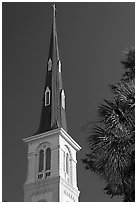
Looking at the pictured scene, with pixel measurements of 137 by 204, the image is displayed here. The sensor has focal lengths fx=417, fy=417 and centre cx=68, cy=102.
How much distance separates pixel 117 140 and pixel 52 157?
36177mm

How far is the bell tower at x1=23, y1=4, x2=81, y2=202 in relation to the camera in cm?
4356

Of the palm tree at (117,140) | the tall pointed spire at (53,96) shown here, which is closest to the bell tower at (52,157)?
the tall pointed spire at (53,96)

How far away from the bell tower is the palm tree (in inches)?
1238

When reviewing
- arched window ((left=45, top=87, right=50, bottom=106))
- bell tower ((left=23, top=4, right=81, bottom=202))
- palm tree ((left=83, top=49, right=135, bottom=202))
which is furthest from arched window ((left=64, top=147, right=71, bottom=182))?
palm tree ((left=83, top=49, right=135, bottom=202))

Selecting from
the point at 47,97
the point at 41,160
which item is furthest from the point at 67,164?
the point at 47,97

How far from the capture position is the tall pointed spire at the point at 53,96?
50.6 metres

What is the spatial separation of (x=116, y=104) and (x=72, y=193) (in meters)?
35.9

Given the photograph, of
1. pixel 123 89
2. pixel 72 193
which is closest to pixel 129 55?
pixel 123 89

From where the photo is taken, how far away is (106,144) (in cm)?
1005

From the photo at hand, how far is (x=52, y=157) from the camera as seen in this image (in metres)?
45.7

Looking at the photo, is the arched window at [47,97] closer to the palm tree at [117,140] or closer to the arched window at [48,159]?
the arched window at [48,159]

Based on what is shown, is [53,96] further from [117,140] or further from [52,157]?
[117,140]

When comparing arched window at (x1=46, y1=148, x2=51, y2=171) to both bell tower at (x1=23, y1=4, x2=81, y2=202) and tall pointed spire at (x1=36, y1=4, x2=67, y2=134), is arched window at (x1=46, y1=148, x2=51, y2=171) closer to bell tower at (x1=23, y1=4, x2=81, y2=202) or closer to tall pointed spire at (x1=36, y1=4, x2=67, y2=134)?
bell tower at (x1=23, y1=4, x2=81, y2=202)

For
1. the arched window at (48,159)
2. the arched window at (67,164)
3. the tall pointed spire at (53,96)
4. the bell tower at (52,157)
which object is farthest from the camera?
the tall pointed spire at (53,96)
